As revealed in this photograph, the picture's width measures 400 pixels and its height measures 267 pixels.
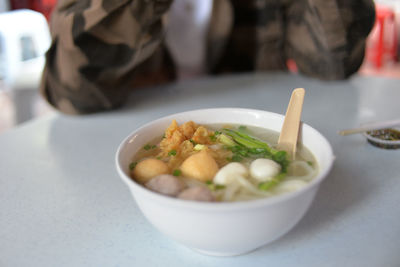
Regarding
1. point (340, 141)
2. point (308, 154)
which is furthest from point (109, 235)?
point (340, 141)

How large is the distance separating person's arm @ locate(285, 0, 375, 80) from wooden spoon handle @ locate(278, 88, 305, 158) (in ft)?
2.68

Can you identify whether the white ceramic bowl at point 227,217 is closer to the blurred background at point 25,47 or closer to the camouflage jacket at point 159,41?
the camouflage jacket at point 159,41

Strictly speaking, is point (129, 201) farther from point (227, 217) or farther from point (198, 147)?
point (227, 217)

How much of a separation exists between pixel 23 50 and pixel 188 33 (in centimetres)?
202

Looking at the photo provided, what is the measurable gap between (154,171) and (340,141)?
0.75 m

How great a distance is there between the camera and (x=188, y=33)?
2.07 meters

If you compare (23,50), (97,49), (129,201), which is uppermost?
(97,49)

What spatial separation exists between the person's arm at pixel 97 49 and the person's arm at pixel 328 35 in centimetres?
68

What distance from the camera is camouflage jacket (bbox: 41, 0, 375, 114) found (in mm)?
1297

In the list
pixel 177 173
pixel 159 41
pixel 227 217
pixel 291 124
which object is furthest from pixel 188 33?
pixel 227 217

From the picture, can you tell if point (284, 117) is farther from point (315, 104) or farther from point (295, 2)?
point (295, 2)

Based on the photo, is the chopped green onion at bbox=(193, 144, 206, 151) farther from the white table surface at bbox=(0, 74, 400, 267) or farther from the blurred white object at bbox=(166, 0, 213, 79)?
the blurred white object at bbox=(166, 0, 213, 79)

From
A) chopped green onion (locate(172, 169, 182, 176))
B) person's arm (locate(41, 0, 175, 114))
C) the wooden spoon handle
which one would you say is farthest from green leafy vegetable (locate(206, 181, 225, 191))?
person's arm (locate(41, 0, 175, 114))

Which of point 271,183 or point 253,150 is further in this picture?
point 253,150
